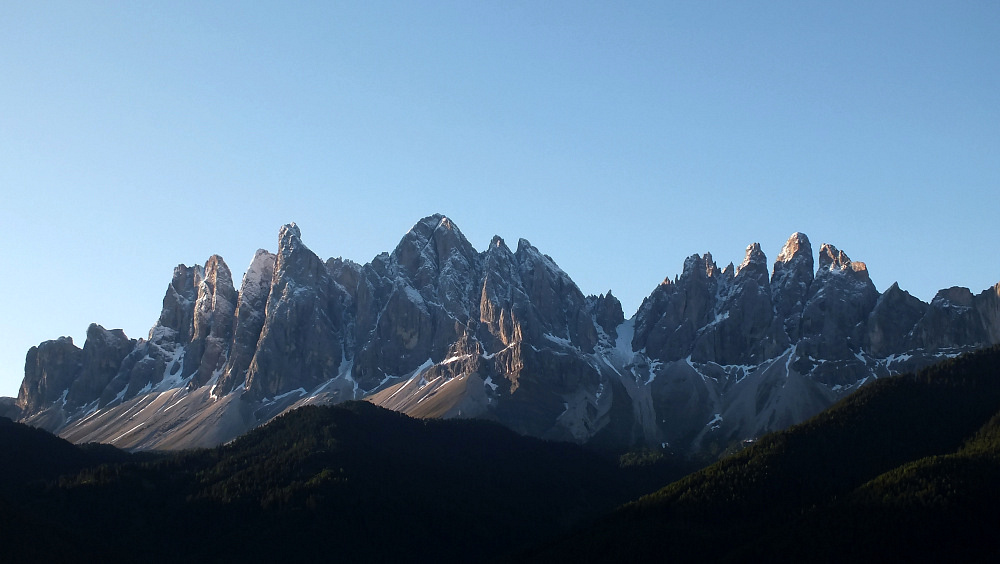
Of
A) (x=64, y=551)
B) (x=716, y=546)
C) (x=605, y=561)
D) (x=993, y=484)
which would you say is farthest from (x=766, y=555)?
(x=64, y=551)

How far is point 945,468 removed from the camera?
198 meters

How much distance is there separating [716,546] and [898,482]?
30.3 meters

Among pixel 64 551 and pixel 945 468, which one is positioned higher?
pixel 64 551

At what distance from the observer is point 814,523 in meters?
190

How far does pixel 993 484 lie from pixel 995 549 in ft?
60.4

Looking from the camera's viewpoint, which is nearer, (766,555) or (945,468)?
(766,555)

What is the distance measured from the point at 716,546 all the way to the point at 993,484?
138ft

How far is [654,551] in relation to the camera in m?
193

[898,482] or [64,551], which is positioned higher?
[64,551]

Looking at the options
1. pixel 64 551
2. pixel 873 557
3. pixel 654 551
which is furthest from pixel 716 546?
pixel 64 551

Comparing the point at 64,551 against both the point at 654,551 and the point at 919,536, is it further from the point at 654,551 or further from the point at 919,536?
the point at 919,536

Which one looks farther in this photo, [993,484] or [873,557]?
[993,484]

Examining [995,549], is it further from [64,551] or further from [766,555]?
[64,551]

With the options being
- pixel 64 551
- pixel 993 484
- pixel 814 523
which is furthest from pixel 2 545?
pixel 993 484
